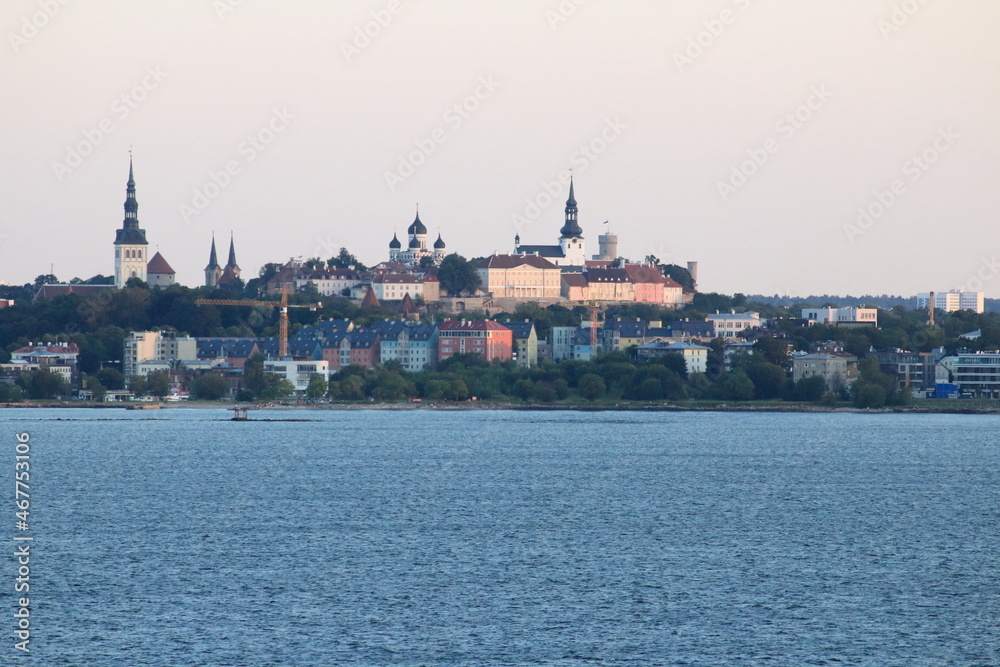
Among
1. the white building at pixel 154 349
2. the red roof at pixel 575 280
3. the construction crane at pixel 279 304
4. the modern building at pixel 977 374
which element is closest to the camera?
the modern building at pixel 977 374

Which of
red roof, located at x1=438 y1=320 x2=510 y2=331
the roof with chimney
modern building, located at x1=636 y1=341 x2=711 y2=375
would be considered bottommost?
modern building, located at x1=636 y1=341 x2=711 y2=375

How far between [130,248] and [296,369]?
45832 mm

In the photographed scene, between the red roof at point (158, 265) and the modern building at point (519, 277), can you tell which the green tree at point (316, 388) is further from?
the red roof at point (158, 265)

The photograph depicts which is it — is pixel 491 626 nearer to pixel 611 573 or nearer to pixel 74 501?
pixel 611 573

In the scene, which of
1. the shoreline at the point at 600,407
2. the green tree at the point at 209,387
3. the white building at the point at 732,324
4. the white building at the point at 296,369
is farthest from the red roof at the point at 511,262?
the shoreline at the point at 600,407

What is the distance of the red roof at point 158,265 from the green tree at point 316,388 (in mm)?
52388

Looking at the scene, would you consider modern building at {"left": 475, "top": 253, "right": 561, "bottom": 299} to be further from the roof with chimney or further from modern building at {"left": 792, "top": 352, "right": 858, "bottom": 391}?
modern building at {"left": 792, "top": 352, "right": 858, "bottom": 391}

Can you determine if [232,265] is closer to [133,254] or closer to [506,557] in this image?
[133,254]

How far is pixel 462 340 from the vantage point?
346ft

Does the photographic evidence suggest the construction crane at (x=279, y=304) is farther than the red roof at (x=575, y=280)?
No

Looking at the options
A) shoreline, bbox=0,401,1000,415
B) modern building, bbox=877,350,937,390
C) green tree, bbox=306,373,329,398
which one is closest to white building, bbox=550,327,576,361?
shoreline, bbox=0,401,1000,415

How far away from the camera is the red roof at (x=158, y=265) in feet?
479

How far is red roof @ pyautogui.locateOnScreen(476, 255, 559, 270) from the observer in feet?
446

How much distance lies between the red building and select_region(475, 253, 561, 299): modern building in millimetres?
27604
